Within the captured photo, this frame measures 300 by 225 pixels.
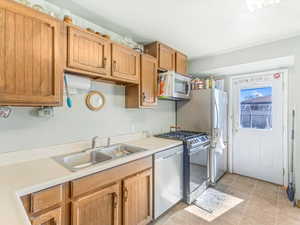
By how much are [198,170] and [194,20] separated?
200 centimetres

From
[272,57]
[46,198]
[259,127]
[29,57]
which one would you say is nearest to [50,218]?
[46,198]

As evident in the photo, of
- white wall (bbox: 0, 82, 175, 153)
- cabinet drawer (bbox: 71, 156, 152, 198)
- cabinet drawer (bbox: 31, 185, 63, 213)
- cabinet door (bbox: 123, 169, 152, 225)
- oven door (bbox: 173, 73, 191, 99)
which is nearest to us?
cabinet drawer (bbox: 31, 185, 63, 213)

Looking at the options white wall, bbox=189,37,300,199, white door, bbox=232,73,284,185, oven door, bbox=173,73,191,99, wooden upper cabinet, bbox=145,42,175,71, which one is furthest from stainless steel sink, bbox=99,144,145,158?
white door, bbox=232,73,284,185

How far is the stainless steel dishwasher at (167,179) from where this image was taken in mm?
1877

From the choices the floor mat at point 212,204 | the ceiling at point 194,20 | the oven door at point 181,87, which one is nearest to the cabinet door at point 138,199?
the floor mat at point 212,204

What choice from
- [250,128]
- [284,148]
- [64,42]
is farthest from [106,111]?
[284,148]

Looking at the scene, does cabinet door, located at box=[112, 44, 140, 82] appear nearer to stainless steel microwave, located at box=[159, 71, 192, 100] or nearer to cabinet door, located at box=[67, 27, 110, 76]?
cabinet door, located at box=[67, 27, 110, 76]

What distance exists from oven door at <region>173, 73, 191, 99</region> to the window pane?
123 cm

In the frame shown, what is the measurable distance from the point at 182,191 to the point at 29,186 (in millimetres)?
1845

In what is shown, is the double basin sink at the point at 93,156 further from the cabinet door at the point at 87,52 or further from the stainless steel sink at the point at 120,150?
the cabinet door at the point at 87,52

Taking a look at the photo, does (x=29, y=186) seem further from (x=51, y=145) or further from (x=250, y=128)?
(x=250, y=128)

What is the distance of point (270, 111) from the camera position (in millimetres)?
2877

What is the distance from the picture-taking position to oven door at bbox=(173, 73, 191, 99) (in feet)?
8.26

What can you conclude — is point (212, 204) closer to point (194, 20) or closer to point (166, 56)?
point (166, 56)
